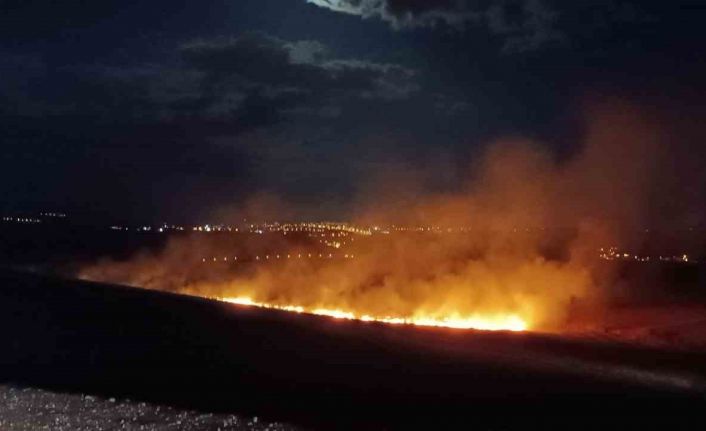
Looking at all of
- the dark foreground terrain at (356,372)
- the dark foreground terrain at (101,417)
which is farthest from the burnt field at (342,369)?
the dark foreground terrain at (101,417)

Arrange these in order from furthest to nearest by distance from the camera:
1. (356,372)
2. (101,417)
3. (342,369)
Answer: (342,369) < (356,372) < (101,417)

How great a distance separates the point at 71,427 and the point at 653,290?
47.9m

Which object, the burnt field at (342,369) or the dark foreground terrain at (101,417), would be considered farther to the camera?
the burnt field at (342,369)

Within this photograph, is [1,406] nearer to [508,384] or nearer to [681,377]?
[508,384]

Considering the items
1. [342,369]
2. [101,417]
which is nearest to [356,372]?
[342,369]

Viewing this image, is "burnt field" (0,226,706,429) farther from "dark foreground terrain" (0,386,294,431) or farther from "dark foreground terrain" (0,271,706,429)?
"dark foreground terrain" (0,386,294,431)

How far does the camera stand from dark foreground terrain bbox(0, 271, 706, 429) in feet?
40.3

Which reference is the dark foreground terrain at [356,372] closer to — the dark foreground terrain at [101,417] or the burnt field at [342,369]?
the burnt field at [342,369]

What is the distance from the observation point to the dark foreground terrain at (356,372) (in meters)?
12.3

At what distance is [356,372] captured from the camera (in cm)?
1456

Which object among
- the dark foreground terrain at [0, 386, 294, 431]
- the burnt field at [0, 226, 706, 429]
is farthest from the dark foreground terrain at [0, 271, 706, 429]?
the dark foreground terrain at [0, 386, 294, 431]

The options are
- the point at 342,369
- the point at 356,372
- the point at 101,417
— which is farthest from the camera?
the point at 342,369

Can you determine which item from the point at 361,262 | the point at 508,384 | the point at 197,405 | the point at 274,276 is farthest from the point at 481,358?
the point at 361,262

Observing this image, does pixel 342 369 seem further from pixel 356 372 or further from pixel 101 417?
pixel 101 417
